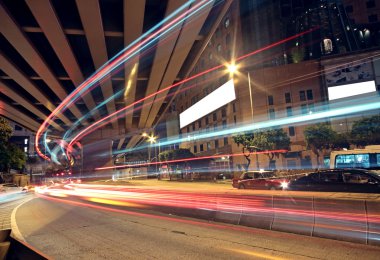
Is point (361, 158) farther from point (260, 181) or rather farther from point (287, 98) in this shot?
point (287, 98)

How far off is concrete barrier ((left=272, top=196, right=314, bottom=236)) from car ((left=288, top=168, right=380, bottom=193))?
15.4 feet

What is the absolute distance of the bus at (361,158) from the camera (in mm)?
20966

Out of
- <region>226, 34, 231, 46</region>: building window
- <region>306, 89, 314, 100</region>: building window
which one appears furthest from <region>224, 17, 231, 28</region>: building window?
<region>306, 89, 314, 100</region>: building window

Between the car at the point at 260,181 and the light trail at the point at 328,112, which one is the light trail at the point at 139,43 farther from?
the light trail at the point at 328,112

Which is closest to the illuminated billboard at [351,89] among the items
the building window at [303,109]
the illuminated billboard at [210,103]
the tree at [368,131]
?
the building window at [303,109]

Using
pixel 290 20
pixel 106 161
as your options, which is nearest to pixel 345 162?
pixel 106 161

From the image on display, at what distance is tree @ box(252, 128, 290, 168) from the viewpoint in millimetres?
41906

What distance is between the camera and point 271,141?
Result: 1727 inches

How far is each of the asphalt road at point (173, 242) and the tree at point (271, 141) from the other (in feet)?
103

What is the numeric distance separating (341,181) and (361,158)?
1016 cm

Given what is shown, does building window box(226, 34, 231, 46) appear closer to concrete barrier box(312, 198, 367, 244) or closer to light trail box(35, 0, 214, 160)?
light trail box(35, 0, 214, 160)

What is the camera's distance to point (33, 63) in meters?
14.9

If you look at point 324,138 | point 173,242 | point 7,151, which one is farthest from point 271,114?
point 173,242

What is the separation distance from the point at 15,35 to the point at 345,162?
20729 mm
